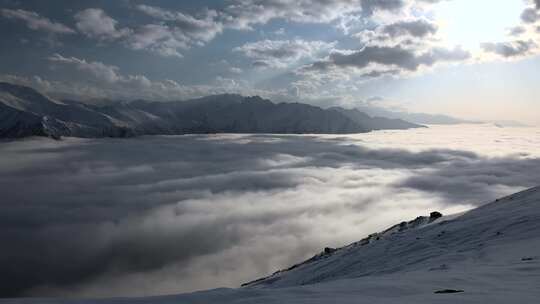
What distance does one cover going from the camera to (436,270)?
54.8 ft

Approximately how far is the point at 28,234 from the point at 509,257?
6066 inches

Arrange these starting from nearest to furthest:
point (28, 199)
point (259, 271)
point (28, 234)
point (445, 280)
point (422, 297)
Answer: point (422, 297)
point (445, 280)
point (259, 271)
point (28, 234)
point (28, 199)

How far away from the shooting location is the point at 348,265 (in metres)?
28.8

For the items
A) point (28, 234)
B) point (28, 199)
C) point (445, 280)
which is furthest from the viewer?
point (28, 199)

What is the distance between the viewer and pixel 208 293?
10969 mm

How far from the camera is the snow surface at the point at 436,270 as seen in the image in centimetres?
994

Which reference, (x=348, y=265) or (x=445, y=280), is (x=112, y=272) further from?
(x=445, y=280)

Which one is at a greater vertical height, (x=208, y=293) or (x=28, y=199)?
(x=208, y=293)

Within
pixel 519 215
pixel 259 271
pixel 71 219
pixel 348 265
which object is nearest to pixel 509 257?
pixel 519 215

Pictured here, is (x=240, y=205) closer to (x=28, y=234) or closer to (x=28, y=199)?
(x=28, y=234)

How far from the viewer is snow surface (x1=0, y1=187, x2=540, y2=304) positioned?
9.94 meters

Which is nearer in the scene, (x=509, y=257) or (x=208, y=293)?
(x=208, y=293)

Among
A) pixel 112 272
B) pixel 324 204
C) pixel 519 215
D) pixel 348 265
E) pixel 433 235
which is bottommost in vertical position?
pixel 112 272

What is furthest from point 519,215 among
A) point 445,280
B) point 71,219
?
point 71,219
